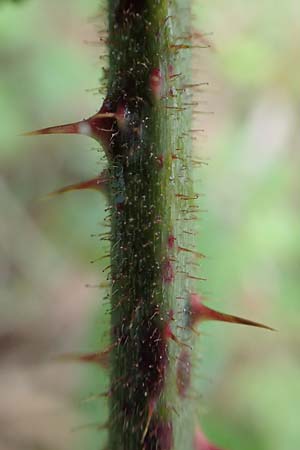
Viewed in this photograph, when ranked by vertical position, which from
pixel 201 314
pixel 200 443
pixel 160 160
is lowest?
pixel 200 443

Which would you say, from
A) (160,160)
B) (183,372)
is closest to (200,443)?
(183,372)

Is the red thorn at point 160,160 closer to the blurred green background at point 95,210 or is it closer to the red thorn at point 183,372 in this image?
the red thorn at point 183,372

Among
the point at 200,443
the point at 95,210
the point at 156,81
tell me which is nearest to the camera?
the point at 156,81

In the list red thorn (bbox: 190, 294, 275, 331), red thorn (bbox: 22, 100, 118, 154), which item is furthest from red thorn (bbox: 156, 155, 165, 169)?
red thorn (bbox: 190, 294, 275, 331)

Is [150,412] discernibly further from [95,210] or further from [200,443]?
[95,210]

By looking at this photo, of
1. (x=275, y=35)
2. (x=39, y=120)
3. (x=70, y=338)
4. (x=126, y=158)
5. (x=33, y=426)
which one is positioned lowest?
(x=33, y=426)

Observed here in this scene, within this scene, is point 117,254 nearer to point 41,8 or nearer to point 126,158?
point 126,158

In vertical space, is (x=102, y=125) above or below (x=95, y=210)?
above

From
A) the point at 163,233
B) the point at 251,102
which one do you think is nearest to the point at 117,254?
the point at 163,233

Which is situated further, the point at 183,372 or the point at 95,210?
the point at 95,210
